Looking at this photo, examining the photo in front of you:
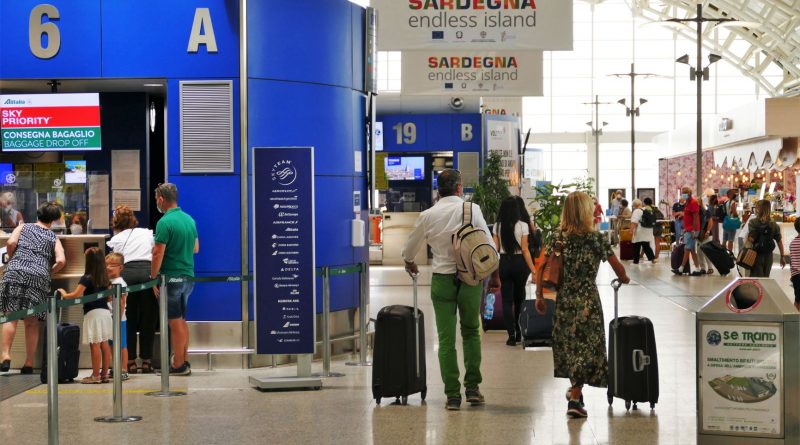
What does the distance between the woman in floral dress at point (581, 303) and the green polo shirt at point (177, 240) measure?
341 cm

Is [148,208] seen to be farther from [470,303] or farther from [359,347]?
[470,303]

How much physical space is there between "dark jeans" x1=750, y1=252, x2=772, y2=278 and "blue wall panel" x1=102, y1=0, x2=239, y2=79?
7165 mm

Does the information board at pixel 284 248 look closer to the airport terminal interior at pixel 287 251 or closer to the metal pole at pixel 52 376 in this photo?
the airport terminal interior at pixel 287 251

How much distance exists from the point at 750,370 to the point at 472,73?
8.78 metres

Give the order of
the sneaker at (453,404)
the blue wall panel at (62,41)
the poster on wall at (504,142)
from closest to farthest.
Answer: the sneaker at (453,404), the blue wall panel at (62,41), the poster on wall at (504,142)

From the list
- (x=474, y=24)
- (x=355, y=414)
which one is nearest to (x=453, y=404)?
(x=355, y=414)

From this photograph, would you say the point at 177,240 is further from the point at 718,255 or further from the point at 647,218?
the point at 647,218

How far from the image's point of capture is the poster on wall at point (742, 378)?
6152 millimetres

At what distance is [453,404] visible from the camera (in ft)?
25.0

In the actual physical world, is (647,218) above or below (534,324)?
above

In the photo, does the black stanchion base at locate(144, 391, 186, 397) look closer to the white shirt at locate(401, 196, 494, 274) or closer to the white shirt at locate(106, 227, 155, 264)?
the white shirt at locate(106, 227, 155, 264)

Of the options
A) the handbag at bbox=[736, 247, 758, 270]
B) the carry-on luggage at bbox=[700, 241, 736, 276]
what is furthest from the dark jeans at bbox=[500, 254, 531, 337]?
the carry-on luggage at bbox=[700, 241, 736, 276]

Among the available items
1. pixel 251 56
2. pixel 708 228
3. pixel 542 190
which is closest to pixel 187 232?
pixel 251 56

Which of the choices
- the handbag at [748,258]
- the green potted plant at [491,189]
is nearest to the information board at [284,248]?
the handbag at [748,258]
